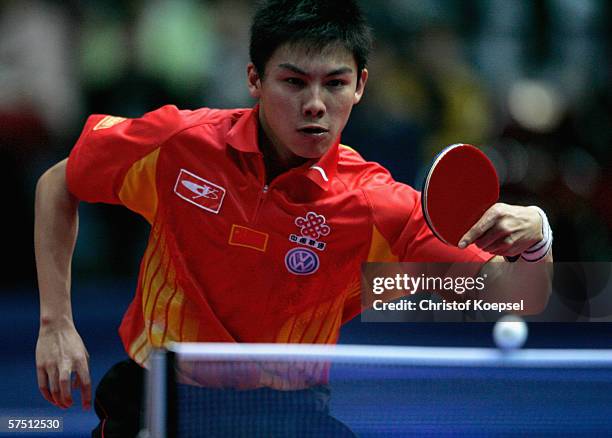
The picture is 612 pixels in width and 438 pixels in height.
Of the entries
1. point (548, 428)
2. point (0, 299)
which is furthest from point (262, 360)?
point (0, 299)

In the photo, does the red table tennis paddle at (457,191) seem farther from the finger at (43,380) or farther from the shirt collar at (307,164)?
the finger at (43,380)

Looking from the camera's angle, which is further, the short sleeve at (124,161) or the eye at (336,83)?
the short sleeve at (124,161)

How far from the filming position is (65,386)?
3336 mm

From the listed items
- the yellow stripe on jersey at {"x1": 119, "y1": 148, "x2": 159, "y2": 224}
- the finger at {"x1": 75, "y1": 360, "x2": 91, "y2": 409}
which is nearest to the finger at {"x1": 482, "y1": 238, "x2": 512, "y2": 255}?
the yellow stripe on jersey at {"x1": 119, "y1": 148, "x2": 159, "y2": 224}

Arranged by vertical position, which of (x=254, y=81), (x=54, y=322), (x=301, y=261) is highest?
(x=254, y=81)

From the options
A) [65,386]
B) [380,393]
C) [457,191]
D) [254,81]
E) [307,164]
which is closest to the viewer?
[380,393]

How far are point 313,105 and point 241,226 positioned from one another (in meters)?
0.48

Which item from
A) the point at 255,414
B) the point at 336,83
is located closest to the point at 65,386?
the point at 255,414

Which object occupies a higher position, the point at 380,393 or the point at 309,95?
the point at 309,95

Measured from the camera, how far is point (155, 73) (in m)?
6.76

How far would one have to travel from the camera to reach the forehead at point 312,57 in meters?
3.44

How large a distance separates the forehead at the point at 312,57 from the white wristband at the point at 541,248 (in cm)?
82

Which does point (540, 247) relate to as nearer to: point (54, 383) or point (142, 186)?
point (142, 186)

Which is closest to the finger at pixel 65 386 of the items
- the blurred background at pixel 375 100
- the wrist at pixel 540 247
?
the wrist at pixel 540 247
